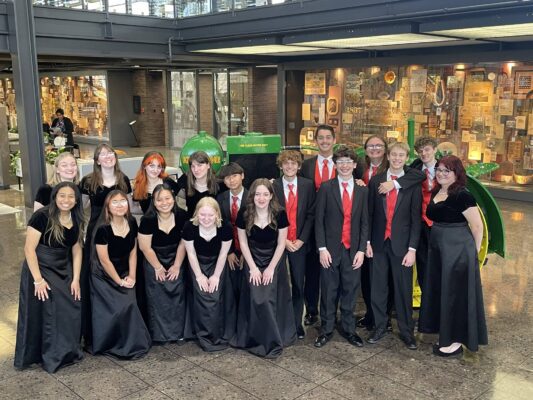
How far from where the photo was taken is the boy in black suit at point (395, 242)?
4812mm

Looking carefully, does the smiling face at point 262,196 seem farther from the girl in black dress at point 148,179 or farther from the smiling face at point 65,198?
the smiling face at point 65,198

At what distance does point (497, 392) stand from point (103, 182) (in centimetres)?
384

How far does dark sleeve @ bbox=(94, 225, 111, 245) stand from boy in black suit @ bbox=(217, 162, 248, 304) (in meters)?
1.06

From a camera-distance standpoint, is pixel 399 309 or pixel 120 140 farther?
pixel 120 140

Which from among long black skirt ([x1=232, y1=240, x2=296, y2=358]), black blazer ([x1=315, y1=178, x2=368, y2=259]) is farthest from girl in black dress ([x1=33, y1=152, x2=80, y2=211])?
black blazer ([x1=315, y1=178, x2=368, y2=259])

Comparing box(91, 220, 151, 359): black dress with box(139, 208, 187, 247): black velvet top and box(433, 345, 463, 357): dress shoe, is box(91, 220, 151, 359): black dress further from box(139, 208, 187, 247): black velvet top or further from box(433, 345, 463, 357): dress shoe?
box(433, 345, 463, 357): dress shoe

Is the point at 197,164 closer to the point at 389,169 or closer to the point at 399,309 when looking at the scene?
the point at 389,169

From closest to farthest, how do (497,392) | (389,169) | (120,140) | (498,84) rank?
(497,392), (389,169), (498,84), (120,140)

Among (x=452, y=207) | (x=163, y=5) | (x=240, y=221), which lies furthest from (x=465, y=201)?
(x=163, y=5)

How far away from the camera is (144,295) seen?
5055 millimetres

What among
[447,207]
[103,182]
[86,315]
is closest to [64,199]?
[103,182]

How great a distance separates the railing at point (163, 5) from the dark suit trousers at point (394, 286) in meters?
6.24

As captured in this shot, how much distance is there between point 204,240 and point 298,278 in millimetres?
1015

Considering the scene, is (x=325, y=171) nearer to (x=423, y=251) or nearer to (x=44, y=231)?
(x=423, y=251)
